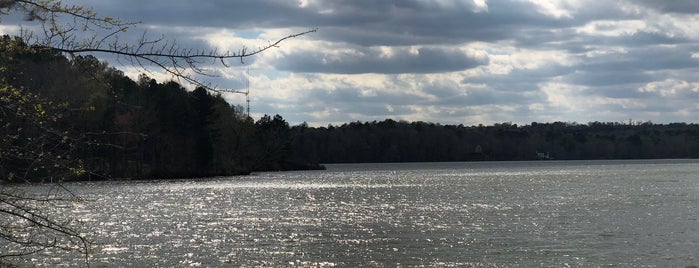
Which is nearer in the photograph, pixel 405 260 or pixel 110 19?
pixel 110 19

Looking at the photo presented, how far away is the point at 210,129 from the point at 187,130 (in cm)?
1090

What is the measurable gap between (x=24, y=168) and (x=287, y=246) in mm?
27265

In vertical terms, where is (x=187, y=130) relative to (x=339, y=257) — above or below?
above

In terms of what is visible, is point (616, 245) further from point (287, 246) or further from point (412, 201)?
point (412, 201)

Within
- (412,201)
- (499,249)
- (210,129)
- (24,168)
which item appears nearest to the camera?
(24,168)

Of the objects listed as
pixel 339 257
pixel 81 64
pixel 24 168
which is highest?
pixel 81 64

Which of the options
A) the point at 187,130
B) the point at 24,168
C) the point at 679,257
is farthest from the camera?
the point at 187,130

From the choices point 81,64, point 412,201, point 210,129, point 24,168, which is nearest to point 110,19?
point 81,64

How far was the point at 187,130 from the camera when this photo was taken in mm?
128875

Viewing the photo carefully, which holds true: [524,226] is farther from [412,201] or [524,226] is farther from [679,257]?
[412,201]

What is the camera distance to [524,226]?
45125 mm

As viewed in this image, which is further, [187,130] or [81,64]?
[187,130]

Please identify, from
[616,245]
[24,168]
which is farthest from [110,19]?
[616,245]

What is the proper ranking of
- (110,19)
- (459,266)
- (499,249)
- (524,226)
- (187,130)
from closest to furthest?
1. (110,19)
2. (459,266)
3. (499,249)
4. (524,226)
5. (187,130)
